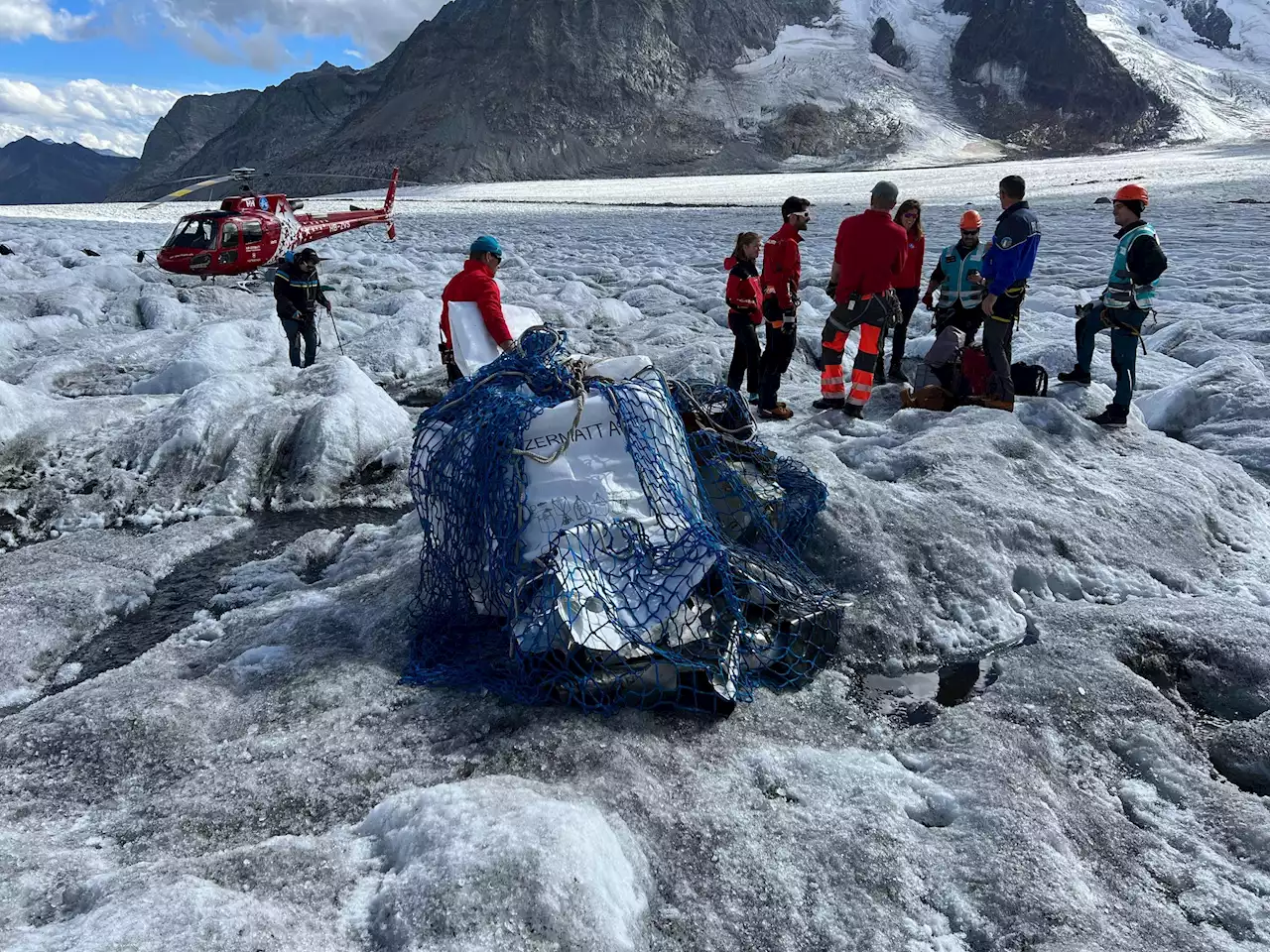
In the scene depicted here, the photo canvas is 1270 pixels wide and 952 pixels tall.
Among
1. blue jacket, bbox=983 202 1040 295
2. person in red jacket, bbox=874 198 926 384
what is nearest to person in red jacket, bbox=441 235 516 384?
blue jacket, bbox=983 202 1040 295

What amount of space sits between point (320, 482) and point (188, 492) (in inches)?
37.1

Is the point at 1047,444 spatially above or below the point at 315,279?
below

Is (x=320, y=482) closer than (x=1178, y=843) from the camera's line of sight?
No

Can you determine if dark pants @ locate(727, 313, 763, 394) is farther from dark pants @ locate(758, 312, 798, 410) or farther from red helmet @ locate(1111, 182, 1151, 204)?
red helmet @ locate(1111, 182, 1151, 204)

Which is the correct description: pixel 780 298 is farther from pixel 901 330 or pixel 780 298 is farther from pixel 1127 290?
pixel 1127 290

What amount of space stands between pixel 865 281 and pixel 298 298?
5701 millimetres

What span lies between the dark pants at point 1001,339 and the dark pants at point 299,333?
260 inches

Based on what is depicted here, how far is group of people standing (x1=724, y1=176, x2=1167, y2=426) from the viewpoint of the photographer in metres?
5.87

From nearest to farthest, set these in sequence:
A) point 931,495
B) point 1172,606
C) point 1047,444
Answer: point 1172,606
point 931,495
point 1047,444

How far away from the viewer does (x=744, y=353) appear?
22.4 ft

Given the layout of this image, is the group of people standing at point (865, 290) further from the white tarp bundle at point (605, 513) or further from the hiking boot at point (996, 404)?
the white tarp bundle at point (605, 513)

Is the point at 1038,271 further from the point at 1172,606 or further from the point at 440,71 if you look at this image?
the point at 440,71

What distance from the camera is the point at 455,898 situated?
219cm

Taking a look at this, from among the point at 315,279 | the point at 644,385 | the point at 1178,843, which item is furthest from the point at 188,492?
the point at 1178,843
